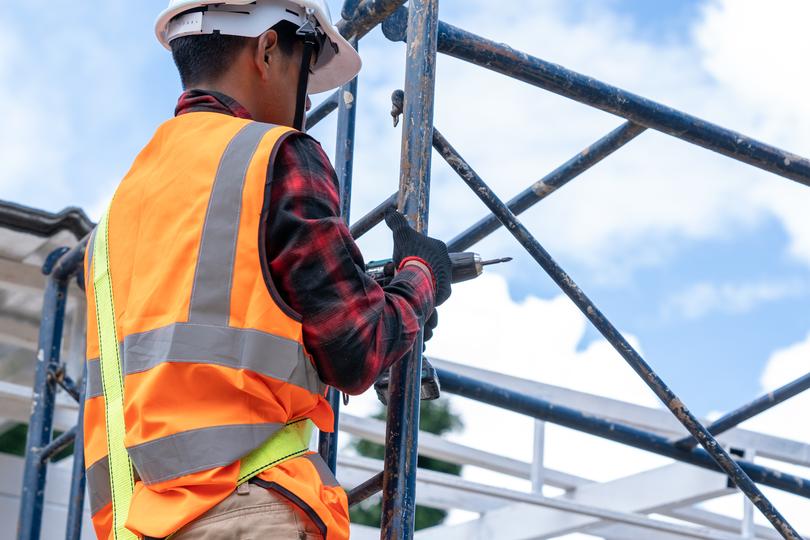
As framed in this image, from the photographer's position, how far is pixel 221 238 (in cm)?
218

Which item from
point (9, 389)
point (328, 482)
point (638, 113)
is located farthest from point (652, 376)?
point (9, 389)

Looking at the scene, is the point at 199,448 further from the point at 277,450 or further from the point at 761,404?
the point at 761,404

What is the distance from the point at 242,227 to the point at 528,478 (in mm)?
5390

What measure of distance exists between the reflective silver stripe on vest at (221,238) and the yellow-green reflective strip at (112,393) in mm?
322

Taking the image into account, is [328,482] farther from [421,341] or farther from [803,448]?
[803,448]

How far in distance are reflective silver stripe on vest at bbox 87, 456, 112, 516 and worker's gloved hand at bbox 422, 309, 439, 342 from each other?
0.74 m

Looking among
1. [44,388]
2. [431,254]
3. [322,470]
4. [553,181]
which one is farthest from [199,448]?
[44,388]

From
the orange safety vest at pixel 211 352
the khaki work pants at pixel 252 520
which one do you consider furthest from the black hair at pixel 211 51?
the khaki work pants at pixel 252 520

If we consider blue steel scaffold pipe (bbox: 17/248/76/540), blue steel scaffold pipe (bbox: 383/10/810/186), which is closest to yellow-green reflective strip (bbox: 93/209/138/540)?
blue steel scaffold pipe (bbox: 383/10/810/186)

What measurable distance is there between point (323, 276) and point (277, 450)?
13.1 inches

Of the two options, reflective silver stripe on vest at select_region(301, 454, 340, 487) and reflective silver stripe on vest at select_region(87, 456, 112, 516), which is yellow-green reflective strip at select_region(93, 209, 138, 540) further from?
reflective silver stripe on vest at select_region(301, 454, 340, 487)

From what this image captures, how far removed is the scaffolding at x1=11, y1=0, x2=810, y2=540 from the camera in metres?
2.88

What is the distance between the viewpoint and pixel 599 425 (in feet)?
14.7

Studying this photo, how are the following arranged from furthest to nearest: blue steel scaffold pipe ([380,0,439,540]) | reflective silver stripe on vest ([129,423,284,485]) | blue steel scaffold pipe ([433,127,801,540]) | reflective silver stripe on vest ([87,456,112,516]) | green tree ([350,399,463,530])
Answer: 1. green tree ([350,399,463,530])
2. blue steel scaffold pipe ([433,127,801,540])
3. blue steel scaffold pipe ([380,0,439,540])
4. reflective silver stripe on vest ([87,456,112,516])
5. reflective silver stripe on vest ([129,423,284,485])
